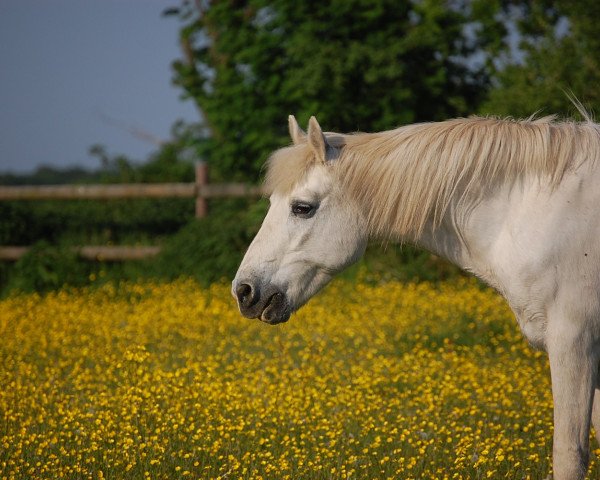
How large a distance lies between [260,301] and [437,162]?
1.07 metres

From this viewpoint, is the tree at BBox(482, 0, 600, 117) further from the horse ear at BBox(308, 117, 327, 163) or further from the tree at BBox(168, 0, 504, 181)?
the horse ear at BBox(308, 117, 327, 163)

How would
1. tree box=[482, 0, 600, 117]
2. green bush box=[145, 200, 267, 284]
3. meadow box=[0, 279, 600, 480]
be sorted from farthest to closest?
green bush box=[145, 200, 267, 284] < tree box=[482, 0, 600, 117] < meadow box=[0, 279, 600, 480]

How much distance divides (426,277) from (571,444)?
671 centimetres

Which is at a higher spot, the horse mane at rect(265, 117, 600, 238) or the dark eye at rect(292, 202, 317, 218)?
the horse mane at rect(265, 117, 600, 238)

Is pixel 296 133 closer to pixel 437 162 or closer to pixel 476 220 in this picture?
pixel 437 162

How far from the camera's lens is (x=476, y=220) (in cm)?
358

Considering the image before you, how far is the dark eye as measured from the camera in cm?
374

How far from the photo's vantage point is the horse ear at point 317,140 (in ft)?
11.8

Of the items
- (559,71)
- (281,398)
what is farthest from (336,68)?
(281,398)

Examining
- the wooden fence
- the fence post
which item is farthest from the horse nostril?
the fence post

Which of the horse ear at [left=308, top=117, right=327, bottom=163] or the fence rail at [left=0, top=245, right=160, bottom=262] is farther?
the fence rail at [left=0, top=245, right=160, bottom=262]

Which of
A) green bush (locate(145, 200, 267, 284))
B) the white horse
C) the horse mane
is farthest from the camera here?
green bush (locate(145, 200, 267, 284))

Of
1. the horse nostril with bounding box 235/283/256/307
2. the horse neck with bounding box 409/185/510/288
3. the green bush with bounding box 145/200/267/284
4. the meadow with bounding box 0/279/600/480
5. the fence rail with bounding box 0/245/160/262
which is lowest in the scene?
the fence rail with bounding box 0/245/160/262

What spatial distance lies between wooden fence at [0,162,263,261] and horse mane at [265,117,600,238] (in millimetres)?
7584
